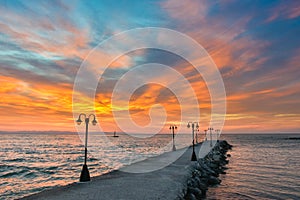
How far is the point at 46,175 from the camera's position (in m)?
28.9

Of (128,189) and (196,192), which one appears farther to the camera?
(196,192)

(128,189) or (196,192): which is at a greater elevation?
(128,189)

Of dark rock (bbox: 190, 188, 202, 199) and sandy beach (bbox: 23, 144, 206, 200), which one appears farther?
dark rock (bbox: 190, 188, 202, 199)

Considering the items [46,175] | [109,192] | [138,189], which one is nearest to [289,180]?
[138,189]

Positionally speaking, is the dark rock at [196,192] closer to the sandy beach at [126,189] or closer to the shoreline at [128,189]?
the shoreline at [128,189]

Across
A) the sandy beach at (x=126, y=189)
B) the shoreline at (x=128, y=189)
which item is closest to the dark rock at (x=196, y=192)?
the shoreline at (x=128, y=189)

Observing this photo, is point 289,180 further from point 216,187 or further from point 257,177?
point 216,187

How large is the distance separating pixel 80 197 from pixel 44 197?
5.63 feet

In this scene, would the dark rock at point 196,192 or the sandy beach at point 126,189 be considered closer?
the sandy beach at point 126,189

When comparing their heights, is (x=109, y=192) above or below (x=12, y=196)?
above

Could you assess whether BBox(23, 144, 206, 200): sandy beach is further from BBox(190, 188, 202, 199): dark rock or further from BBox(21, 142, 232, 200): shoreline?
BBox(190, 188, 202, 199): dark rock

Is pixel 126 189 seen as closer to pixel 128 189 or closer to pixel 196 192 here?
pixel 128 189

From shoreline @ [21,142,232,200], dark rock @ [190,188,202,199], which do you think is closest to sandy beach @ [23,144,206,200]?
shoreline @ [21,142,232,200]

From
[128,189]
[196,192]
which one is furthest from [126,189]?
[196,192]
